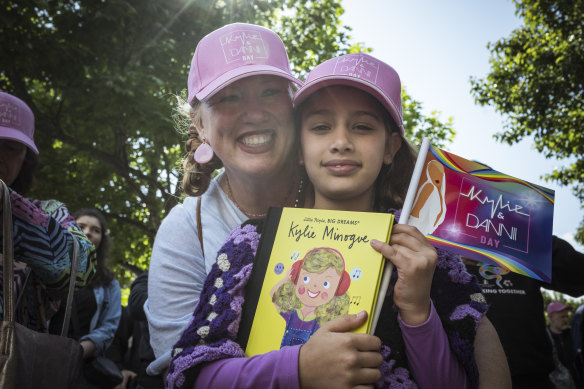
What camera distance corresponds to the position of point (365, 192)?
1778 millimetres

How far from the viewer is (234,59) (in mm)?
1898

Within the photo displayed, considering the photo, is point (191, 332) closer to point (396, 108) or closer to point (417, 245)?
point (417, 245)

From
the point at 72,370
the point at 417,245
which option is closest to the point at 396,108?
the point at 417,245

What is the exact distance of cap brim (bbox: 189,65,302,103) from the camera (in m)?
1.80

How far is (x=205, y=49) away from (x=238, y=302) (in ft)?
3.77

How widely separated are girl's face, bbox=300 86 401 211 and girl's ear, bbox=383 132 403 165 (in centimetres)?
6

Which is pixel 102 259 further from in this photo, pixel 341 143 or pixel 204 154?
pixel 341 143

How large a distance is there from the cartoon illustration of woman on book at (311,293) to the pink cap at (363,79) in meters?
0.65

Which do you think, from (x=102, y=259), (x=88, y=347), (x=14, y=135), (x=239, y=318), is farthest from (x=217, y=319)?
(x=102, y=259)

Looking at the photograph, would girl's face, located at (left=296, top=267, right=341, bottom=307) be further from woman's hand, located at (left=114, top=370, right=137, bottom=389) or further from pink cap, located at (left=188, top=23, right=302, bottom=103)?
woman's hand, located at (left=114, top=370, right=137, bottom=389)

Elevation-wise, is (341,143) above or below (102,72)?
below

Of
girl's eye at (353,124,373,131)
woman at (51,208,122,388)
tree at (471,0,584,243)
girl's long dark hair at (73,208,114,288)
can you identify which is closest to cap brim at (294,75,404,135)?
girl's eye at (353,124,373,131)

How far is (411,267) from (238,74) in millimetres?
1014

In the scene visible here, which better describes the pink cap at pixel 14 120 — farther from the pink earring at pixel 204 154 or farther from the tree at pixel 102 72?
the tree at pixel 102 72
